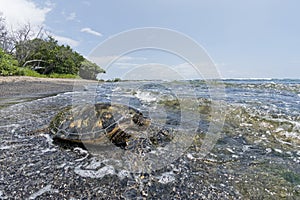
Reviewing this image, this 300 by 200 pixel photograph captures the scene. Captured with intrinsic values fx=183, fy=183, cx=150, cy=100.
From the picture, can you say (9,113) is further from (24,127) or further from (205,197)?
(205,197)

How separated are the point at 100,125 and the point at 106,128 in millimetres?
125

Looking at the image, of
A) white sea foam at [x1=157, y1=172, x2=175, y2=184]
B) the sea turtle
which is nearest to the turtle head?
the sea turtle

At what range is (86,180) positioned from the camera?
219 cm

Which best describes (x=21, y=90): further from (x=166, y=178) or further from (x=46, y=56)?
(x=46, y=56)

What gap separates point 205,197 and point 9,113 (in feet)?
18.6

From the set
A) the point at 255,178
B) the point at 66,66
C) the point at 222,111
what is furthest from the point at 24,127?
the point at 66,66

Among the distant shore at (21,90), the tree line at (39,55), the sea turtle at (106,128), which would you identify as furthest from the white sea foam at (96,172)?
the tree line at (39,55)

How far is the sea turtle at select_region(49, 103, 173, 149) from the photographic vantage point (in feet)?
10.2

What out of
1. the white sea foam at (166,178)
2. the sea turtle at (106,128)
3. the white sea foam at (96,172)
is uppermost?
the sea turtle at (106,128)

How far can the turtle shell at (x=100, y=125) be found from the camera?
10.2ft

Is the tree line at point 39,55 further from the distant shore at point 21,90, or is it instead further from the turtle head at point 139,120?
the turtle head at point 139,120

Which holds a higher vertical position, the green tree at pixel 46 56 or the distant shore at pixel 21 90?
the green tree at pixel 46 56

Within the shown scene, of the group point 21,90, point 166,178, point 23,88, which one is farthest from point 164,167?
point 23,88

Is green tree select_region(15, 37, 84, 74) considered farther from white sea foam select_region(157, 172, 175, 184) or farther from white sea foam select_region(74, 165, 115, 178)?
white sea foam select_region(157, 172, 175, 184)
